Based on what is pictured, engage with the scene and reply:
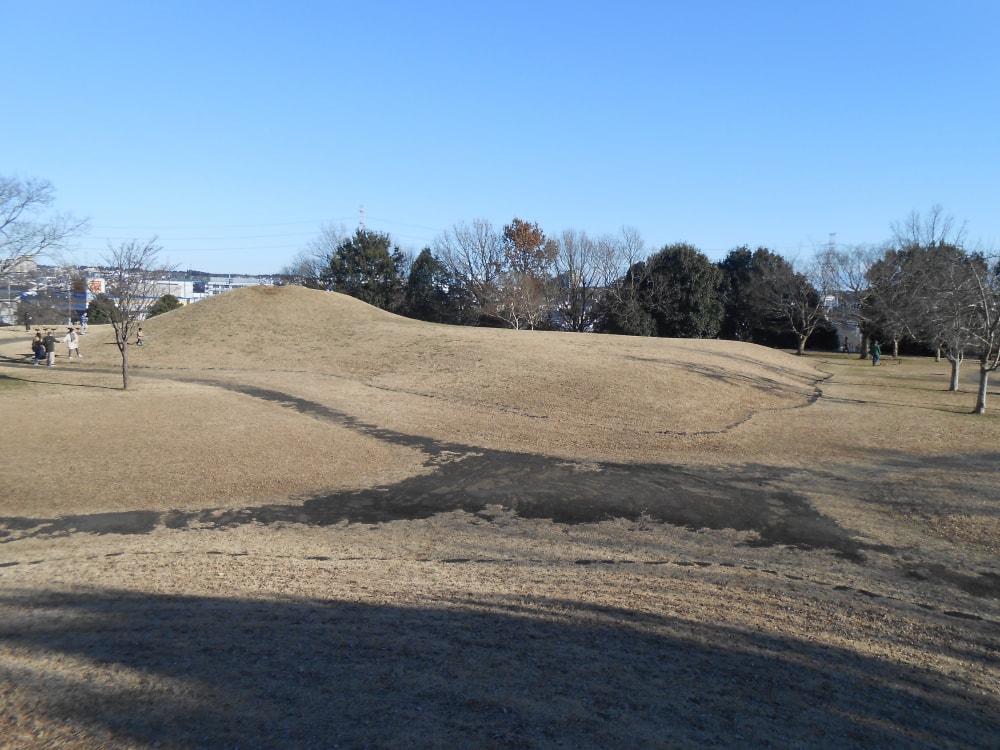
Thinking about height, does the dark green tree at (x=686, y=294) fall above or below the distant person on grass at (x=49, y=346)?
above

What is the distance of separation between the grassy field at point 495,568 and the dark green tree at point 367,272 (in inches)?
1487

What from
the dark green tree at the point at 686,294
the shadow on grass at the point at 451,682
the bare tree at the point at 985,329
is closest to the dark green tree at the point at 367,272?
the dark green tree at the point at 686,294

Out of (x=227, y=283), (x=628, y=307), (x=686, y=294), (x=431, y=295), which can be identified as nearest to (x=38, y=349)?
(x=431, y=295)

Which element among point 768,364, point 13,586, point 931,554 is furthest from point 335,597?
point 768,364

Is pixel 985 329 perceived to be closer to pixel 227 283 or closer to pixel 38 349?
pixel 38 349

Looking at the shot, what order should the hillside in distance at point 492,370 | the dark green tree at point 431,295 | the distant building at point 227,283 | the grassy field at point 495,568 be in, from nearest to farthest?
1. the grassy field at point 495,568
2. the hillside in distance at point 492,370
3. the dark green tree at point 431,295
4. the distant building at point 227,283

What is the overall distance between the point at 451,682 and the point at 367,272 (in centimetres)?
5701

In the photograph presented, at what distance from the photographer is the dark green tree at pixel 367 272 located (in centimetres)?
5844

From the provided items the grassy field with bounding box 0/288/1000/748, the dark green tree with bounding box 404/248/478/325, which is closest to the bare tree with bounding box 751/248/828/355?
the dark green tree with bounding box 404/248/478/325

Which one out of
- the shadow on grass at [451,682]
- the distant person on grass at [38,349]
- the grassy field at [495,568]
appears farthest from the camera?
the distant person on grass at [38,349]

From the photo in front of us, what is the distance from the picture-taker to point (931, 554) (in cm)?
846

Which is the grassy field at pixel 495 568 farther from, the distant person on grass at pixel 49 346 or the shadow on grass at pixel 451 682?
the distant person on grass at pixel 49 346

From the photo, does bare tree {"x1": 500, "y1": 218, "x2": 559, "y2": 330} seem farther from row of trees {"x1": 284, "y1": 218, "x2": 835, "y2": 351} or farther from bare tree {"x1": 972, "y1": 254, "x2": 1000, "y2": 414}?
bare tree {"x1": 972, "y1": 254, "x2": 1000, "y2": 414}

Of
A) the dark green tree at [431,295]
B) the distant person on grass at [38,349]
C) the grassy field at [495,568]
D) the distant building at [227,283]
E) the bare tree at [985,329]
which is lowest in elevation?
the grassy field at [495,568]
